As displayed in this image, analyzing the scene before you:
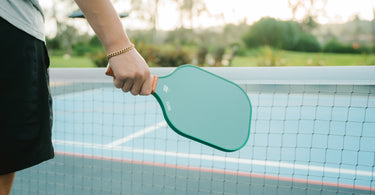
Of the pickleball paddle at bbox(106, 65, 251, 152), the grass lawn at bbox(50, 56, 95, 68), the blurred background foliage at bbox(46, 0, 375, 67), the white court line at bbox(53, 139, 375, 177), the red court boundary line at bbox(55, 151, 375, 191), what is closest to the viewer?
the pickleball paddle at bbox(106, 65, 251, 152)

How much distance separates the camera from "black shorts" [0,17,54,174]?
3.12 ft

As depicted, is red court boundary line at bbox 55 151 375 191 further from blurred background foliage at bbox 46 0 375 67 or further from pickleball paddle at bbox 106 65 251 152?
blurred background foliage at bbox 46 0 375 67

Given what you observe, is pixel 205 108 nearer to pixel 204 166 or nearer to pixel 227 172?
pixel 227 172

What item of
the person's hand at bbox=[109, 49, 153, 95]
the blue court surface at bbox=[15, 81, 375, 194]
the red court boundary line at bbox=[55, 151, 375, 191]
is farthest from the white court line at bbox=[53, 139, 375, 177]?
the person's hand at bbox=[109, 49, 153, 95]

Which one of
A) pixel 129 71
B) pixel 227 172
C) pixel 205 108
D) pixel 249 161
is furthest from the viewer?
pixel 249 161

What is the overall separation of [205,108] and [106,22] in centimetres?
63

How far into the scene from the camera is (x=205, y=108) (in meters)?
1.39

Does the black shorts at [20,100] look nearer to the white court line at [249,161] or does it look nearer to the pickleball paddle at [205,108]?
the pickleball paddle at [205,108]

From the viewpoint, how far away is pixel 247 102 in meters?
1.44

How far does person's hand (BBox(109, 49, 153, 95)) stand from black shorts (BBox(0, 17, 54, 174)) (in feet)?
0.95

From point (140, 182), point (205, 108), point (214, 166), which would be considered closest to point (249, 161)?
point (214, 166)

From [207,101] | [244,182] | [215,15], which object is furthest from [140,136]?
[215,15]

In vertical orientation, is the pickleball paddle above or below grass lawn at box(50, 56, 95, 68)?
above

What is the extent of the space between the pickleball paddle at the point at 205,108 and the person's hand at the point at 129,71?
0.77ft
